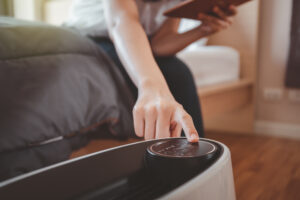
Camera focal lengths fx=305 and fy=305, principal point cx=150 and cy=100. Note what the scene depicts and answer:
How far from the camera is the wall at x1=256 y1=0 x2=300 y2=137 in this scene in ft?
7.16

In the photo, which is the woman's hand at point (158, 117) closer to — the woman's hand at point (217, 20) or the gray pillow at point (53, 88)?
the gray pillow at point (53, 88)

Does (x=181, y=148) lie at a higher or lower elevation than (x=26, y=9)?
lower

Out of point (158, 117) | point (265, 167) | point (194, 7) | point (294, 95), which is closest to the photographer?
point (158, 117)

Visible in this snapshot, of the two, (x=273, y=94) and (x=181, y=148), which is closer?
(x=181, y=148)

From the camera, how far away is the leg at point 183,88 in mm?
831

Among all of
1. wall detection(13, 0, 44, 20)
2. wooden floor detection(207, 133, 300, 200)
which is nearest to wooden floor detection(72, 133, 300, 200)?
wooden floor detection(207, 133, 300, 200)

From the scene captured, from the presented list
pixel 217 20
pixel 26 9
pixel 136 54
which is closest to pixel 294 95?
pixel 217 20

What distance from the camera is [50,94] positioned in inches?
25.0

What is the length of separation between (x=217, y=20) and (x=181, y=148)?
67 centimetres

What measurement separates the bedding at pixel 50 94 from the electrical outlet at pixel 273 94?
5.69 ft

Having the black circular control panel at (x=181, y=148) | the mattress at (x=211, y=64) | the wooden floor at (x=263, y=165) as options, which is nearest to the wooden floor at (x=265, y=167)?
the wooden floor at (x=263, y=165)

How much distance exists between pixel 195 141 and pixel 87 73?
436 mm

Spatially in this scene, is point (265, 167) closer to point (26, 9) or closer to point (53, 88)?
point (53, 88)

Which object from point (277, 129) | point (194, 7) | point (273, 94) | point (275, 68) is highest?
point (194, 7)
